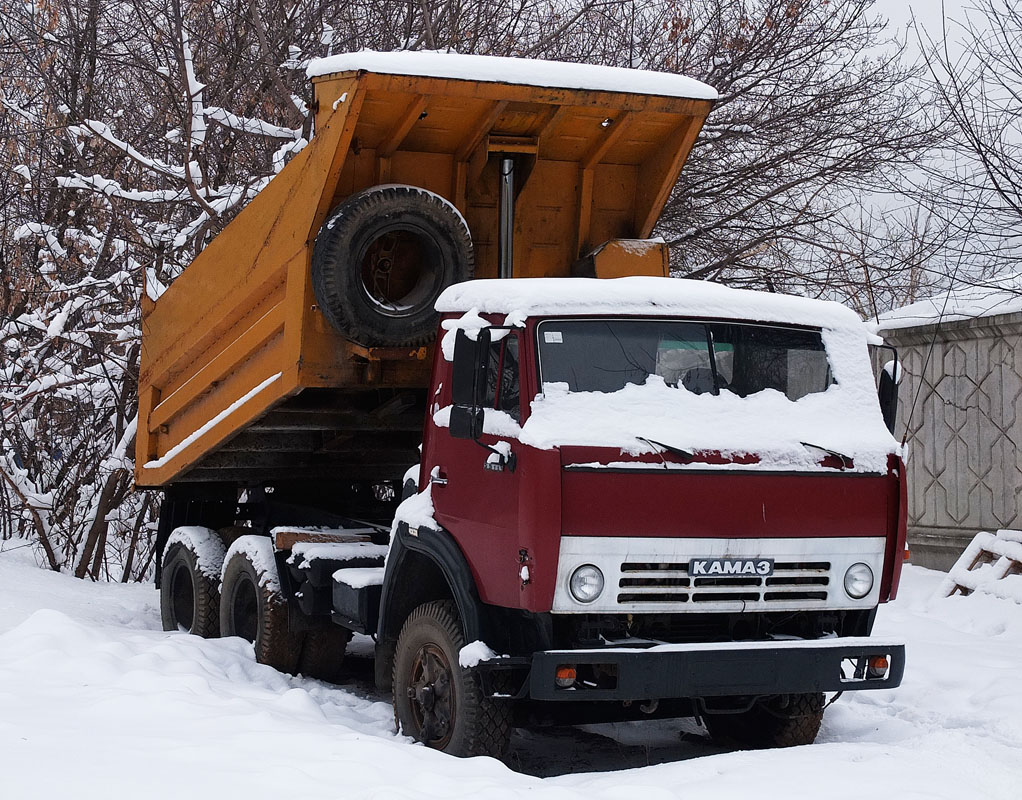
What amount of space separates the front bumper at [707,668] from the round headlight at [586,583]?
0.70 feet

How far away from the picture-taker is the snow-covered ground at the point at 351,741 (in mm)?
4297

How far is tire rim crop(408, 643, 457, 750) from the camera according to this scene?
5340 mm

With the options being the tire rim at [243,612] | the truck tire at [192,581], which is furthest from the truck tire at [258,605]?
the truck tire at [192,581]

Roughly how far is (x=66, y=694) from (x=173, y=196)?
6159mm

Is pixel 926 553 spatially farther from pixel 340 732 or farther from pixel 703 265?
pixel 340 732

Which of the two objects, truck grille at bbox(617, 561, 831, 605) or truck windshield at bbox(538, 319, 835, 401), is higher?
truck windshield at bbox(538, 319, 835, 401)

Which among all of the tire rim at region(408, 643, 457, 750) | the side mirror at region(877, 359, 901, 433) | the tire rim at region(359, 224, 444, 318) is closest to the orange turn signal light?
the tire rim at region(408, 643, 457, 750)

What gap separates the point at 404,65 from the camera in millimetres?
6125

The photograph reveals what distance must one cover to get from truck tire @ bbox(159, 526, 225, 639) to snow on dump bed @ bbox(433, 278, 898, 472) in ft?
11.2

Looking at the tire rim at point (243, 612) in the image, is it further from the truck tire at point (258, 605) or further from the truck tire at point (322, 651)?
the truck tire at point (322, 651)

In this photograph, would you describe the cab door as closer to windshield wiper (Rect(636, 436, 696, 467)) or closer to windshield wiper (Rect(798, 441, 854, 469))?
windshield wiper (Rect(636, 436, 696, 467))

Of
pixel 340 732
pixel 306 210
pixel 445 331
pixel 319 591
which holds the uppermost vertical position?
pixel 306 210

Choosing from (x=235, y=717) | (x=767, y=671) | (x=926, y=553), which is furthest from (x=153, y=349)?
(x=926, y=553)

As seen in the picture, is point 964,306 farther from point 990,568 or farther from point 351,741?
point 351,741
